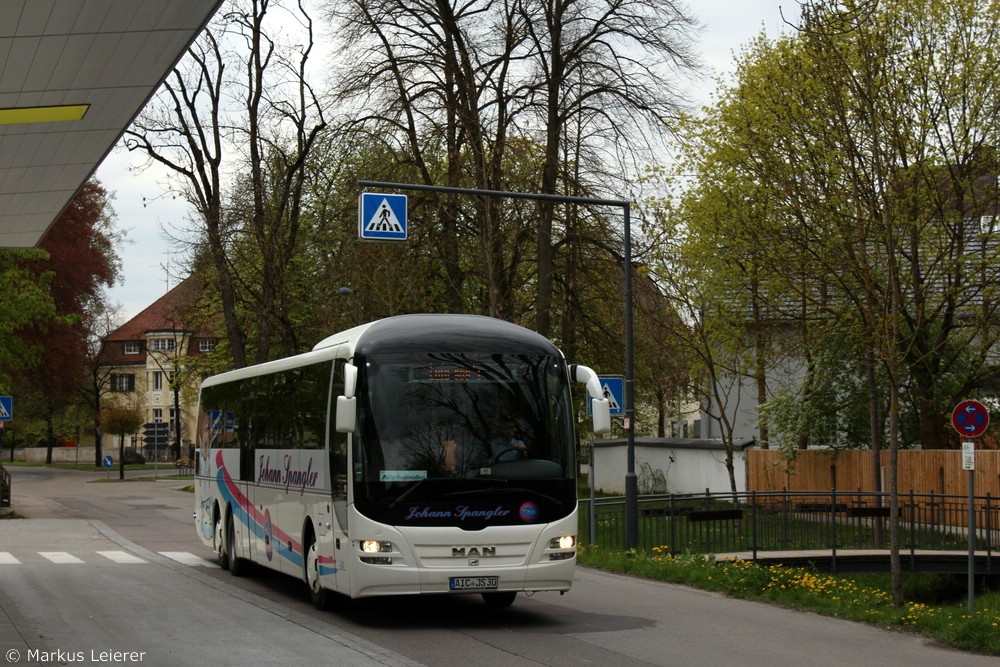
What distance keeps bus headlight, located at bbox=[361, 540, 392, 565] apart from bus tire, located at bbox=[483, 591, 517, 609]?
2275 millimetres

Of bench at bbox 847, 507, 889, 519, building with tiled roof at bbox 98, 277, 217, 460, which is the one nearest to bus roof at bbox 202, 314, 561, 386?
bench at bbox 847, 507, 889, 519

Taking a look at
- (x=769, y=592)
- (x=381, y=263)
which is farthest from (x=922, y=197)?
(x=381, y=263)

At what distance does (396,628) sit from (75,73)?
250 inches

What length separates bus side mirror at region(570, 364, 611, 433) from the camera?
44.7 ft

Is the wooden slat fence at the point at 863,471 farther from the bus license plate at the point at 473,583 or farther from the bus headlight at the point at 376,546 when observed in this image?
the bus headlight at the point at 376,546

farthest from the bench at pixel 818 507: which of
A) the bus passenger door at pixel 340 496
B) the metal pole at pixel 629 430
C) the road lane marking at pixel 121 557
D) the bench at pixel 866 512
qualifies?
the bus passenger door at pixel 340 496

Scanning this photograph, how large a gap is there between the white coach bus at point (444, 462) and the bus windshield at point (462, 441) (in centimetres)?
1

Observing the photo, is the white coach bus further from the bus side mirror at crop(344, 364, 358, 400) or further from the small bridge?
the small bridge

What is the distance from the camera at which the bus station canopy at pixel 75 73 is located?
10.9m

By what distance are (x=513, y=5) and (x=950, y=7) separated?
1007 cm

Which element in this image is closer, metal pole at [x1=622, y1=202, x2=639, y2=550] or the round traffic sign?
the round traffic sign

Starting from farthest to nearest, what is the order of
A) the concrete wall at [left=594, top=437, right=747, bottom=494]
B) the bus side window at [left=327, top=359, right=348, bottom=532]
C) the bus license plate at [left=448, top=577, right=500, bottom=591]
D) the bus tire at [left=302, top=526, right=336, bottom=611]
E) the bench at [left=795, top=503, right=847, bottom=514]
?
the concrete wall at [left=594, top=437, right=747, bottom=494] → the bench at [left=795, top=503, right=847, bottom=514] → the bus tire at [left=302, top=526, right=336, bottom=611] → the bus side window at [left=327, top=359, right=348, bottom=532] → the bus license plate at [left=448, top=577, right=500, bottom=591]

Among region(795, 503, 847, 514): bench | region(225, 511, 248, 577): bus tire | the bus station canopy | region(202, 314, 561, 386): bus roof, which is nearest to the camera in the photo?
the bus station canopy

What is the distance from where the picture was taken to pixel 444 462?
13.5 m
